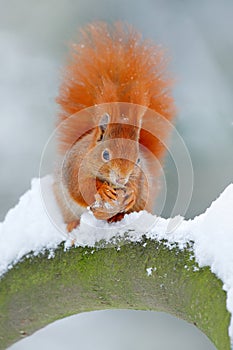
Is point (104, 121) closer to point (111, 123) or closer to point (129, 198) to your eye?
point (111, 123)

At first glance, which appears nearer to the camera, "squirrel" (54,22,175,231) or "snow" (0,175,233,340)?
"snow" (0,175,233,340)

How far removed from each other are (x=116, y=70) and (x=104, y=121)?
0.39 ft

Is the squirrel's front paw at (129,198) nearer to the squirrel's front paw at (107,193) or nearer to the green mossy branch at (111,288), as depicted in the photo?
the squirrel's front paw at (107,193)

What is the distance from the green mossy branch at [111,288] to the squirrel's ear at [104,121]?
0.95ft

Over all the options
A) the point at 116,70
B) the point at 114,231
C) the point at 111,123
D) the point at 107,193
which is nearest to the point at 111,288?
the point at 114,231

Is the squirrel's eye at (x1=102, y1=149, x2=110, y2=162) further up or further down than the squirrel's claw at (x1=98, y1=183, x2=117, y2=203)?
further up

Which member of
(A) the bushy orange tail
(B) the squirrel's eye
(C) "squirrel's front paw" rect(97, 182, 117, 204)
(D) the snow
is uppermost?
(A) the bushy orange tail

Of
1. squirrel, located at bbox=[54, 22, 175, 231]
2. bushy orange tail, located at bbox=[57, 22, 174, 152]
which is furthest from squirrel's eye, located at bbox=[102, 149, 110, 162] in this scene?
bushy orange tail, located at bbox=[57, 22, 174, 152]

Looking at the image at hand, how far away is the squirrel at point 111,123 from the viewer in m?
1.38

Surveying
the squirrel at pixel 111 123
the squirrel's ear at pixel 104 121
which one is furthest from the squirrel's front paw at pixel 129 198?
the squirrel's ear at pixel 104 121

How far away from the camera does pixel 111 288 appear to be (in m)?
1.26

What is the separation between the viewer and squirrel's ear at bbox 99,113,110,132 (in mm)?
1403

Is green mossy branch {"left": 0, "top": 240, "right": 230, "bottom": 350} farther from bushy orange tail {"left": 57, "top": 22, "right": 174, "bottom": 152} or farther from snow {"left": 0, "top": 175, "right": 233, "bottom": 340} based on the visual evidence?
bushy orange tail {"left": 57, "top": 22, "right": 174, "bottom": 152}

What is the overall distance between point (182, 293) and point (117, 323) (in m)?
1.82
